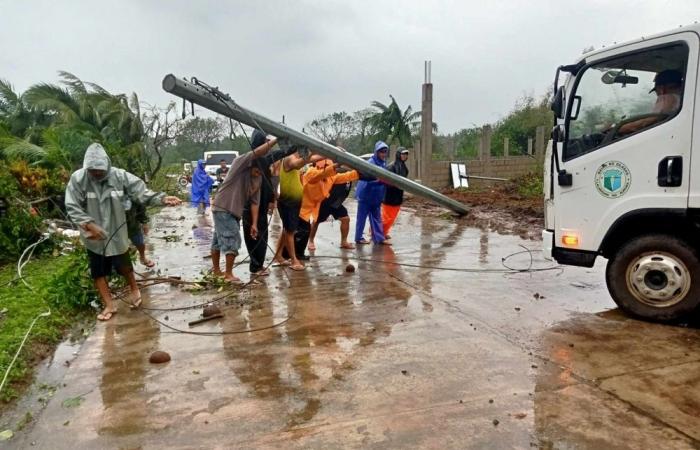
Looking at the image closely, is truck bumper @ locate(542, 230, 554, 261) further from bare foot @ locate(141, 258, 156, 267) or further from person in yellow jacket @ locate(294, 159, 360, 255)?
bare foot @ locate(141, 258, 156, 267)

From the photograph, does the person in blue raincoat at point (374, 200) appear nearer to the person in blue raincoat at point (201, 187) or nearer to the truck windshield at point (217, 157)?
the person in blue raincoat at point (201, 187)

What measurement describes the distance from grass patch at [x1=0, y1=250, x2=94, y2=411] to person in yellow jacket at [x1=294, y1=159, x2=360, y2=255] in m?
2.82

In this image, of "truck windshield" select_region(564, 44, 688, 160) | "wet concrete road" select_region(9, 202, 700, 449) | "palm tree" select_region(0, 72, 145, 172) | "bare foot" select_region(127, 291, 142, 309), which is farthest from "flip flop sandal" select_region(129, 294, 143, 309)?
"palm tree" select_region(0, 72, 145, 172)

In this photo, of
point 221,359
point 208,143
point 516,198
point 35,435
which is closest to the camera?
point 35,435

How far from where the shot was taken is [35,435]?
9.75 ft

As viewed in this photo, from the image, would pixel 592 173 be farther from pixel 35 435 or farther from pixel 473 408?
pixel 35 435

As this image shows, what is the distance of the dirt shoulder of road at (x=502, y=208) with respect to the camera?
10.7 meters

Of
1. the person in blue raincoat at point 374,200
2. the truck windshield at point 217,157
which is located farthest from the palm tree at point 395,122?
the person in blue raincoat at point 374,200

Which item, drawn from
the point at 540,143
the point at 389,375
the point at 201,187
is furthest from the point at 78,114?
the point at 389,375

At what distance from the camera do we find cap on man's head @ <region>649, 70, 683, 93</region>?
4.32 m

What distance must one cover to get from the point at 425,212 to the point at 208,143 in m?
40.3

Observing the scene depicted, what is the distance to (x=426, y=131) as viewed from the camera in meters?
16.7

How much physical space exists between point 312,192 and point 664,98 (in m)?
4.50

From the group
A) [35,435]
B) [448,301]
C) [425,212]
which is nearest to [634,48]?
[448,301]
